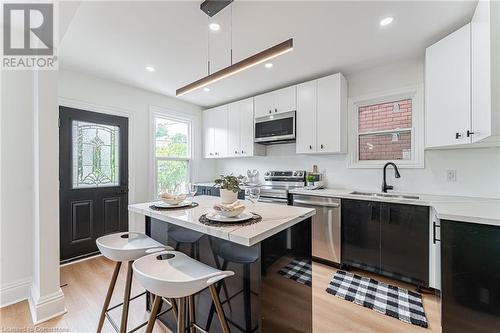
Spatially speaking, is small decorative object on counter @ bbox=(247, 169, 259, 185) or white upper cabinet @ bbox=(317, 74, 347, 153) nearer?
white upper cabinet @ bbox=(317, 74, 347, 153)

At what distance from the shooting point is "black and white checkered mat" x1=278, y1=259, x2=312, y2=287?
141cm

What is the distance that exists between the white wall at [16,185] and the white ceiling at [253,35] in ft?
2.29

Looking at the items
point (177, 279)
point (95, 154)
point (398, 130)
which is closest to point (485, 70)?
point (398, 130)

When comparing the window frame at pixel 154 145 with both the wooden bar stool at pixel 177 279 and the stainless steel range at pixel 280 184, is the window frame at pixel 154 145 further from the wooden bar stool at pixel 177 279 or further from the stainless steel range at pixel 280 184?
the wooden bar stool at pixel 177 279

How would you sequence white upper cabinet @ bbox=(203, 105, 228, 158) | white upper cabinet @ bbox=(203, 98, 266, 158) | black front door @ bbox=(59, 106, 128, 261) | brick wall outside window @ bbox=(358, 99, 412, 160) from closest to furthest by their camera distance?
brick wall outside window @ bbox=(358, 99, 412, 160)
black front door @ bbox=(59, 106, 128, 261)
white upper cabinet @ bbox=(203, 98, 266, 158)
white upper cabinet @ bbox=(203, 105, 228, 158)

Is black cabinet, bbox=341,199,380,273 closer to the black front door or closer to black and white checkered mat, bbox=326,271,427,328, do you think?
black and white checkered mat, bbox=326,271,427,328

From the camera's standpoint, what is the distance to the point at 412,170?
8.99 ft

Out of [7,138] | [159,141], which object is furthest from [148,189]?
[7,138]

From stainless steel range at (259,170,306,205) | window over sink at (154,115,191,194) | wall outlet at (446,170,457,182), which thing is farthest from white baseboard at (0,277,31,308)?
wall outlet at (446,170,457,182)

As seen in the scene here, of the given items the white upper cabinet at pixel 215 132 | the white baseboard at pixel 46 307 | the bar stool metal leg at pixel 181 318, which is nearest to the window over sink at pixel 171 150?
the white upper cabinet at pixel 215 132

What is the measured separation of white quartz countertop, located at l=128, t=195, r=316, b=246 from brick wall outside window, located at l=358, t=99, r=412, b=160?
1983 millimetres

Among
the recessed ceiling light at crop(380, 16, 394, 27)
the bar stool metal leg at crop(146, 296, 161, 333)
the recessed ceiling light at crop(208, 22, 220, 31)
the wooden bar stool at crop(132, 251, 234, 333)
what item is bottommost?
the bar stool metal leg at crop(146, 296, 161, 333)

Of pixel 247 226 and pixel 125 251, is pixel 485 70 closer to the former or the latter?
pixel 247 226

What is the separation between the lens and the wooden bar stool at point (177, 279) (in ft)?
3.33
